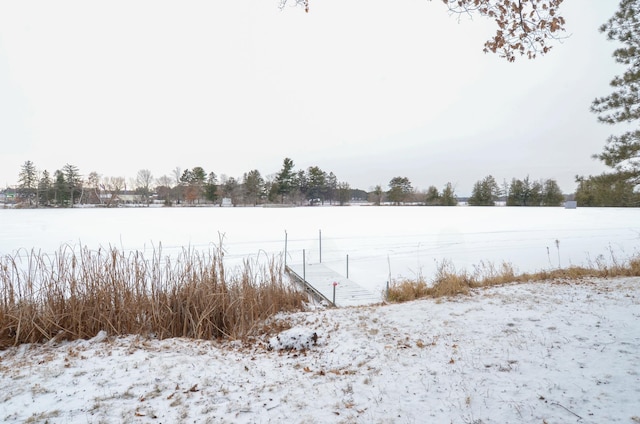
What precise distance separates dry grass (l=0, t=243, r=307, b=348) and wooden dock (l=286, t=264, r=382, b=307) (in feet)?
10.5

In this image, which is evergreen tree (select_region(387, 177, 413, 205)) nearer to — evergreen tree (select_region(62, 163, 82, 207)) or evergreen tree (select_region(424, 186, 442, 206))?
evergreen tree (select_region(424, 186, 442, 206))

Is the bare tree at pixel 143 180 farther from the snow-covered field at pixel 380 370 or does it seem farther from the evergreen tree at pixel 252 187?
the snow-covered field at pixel 380 370

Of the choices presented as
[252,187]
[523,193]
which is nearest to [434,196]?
[523,193]

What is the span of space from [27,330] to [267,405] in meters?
3.31

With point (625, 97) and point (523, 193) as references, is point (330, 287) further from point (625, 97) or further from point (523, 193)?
point (523, 193)

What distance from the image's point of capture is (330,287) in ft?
29.2

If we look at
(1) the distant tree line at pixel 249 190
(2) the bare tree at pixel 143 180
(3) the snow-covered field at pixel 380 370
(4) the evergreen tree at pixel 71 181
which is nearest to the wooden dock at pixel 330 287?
(3) the snow-covered field at pixel 380 370

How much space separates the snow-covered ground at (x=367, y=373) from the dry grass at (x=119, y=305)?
12.9 inches

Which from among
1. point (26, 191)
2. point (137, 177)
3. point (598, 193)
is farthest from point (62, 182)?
point (598, 193)

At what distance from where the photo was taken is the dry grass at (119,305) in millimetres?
3816

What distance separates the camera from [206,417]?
2.08 metres

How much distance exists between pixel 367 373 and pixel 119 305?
126 inches

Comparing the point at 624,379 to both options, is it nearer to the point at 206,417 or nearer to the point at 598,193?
the point at 206,417

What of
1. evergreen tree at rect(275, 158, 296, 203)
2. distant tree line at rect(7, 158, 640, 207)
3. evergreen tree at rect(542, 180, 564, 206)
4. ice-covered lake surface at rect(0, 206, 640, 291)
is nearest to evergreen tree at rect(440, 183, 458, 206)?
distant tree line at rect(7, 158, 640, 207)
